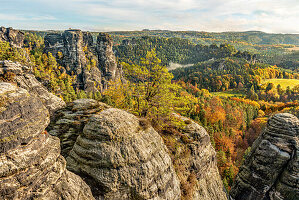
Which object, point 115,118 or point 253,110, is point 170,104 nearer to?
point 115,118

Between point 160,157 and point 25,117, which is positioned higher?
point 25,117

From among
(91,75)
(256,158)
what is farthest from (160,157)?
(91,75)

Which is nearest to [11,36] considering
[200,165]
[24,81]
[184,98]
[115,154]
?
[24,81]

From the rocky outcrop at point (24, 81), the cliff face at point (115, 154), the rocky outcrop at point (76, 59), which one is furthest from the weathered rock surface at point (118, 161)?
the rocky outcrop at point (76, 59)

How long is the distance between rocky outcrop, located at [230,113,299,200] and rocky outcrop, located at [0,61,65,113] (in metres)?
30.6

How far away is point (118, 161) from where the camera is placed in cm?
1227

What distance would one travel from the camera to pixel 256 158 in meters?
25.7

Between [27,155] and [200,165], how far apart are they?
20008mm

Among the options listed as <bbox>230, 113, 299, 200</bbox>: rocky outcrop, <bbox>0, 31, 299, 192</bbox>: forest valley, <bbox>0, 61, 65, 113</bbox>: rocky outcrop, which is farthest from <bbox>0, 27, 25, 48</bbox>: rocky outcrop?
<bbox>230, 113, 299, 200</bbox>: rocky outcrop

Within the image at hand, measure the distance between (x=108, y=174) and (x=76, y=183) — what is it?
7.81ft

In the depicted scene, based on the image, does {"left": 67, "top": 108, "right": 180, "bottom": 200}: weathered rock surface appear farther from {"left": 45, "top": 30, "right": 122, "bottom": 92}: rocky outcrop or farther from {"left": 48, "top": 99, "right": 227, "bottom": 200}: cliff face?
{"left": 45, "top": 30, "right": 122, "bottom": 92}: rocky outcrop

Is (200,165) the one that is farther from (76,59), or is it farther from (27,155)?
(76,59)

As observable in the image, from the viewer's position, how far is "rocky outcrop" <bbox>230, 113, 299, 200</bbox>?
899 inches

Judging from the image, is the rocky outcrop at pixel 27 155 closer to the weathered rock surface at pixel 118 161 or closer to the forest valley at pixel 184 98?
the weathered rock surface at pixel 118 161
